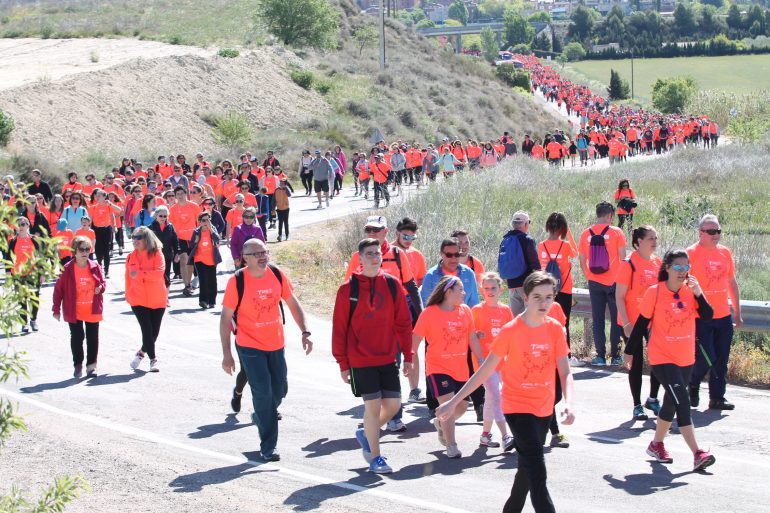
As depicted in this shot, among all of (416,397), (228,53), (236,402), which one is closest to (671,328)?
(416,397)

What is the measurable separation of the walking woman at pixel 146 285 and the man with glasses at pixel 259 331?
4.14m

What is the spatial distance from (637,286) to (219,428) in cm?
424

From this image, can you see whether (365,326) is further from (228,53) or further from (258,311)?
(228,53)

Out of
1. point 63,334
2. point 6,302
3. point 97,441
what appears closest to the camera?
point 6,302

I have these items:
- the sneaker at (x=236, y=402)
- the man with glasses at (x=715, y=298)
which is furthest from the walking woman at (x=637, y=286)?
the sneaker at (x=236, y=402)

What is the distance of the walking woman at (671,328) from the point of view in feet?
29.2

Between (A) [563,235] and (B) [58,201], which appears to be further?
(B) [58,201]

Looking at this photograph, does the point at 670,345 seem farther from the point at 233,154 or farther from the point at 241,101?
the point at 241,101

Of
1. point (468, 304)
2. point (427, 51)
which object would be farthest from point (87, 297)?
point (427, 51)

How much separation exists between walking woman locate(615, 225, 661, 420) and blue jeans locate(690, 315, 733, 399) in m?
0.48

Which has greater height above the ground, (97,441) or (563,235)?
(563,235)

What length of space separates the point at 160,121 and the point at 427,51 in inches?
1591

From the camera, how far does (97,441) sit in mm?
10297

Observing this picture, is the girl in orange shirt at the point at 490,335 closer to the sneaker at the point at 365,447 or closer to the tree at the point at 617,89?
the sneaker at the point at 365,447
